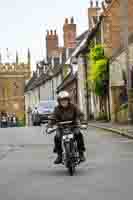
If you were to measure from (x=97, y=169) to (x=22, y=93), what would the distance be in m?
116

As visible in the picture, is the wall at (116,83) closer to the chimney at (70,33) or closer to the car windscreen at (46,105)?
the car windscreen at (46,105)

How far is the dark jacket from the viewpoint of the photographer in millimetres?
14438

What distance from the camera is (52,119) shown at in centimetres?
1463

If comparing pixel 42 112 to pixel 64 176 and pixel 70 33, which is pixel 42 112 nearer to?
pixel 64 176

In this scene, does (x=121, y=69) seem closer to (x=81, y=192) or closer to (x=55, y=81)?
(x=81, y=192)

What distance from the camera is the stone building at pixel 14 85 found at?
429ft

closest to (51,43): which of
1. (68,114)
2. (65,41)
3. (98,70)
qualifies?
(65,41)

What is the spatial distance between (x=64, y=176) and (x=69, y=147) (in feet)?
2.39

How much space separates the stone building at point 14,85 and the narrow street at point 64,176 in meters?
110

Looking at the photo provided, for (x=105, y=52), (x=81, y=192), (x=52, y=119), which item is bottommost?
(x=81, y=192)

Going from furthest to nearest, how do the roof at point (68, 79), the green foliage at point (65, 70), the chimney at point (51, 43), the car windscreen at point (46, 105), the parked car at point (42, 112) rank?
the chimney at point (51, 43) → the green foliage at point (65, 70) → the roof at point (68, 79) → the car windscreen at point (46, 105) → the parked car at point (42, 112)

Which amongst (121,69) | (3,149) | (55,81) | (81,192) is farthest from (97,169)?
(55,81)

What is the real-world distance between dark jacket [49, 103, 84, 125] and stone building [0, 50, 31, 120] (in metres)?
115

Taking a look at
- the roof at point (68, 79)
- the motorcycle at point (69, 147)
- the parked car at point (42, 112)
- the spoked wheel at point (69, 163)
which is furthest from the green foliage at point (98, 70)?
the spoked wheel at point (69, 163)
